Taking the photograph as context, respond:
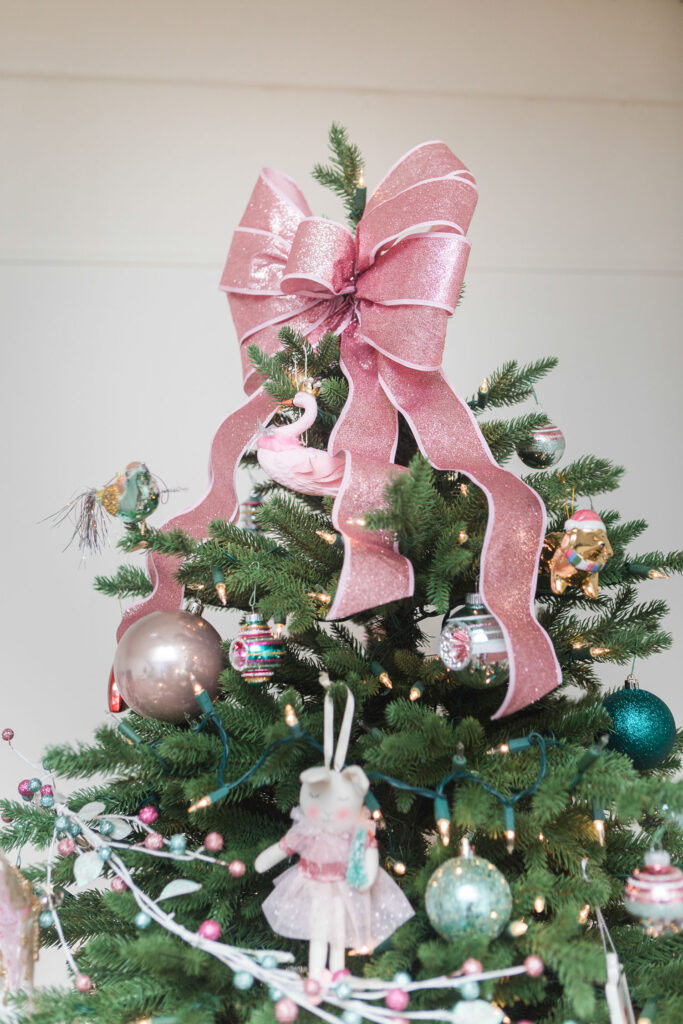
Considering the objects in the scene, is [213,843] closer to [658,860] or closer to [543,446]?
[658,860]

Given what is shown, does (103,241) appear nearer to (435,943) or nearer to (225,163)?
(225,163)

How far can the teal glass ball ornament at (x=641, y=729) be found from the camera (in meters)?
0.72

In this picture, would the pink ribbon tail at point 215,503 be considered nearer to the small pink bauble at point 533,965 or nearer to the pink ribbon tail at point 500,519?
the pink ribbon tail at point 500,519

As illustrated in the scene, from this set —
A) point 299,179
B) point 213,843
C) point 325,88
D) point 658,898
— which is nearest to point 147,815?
point 213,843

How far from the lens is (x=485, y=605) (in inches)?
25.8

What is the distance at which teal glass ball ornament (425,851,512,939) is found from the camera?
55 centimetres

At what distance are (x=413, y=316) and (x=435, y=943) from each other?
504mm

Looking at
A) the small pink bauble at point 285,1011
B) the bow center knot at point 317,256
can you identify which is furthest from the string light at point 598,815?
the bow center knot at point 317,256

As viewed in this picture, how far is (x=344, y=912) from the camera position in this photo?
59cm

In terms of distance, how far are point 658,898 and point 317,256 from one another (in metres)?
0.59

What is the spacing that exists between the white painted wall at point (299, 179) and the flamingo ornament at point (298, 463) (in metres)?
0.64

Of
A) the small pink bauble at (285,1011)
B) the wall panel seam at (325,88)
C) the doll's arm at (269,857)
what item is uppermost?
the wall panel seam at (325,88)

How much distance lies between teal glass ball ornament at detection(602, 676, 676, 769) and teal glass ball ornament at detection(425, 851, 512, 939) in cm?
20

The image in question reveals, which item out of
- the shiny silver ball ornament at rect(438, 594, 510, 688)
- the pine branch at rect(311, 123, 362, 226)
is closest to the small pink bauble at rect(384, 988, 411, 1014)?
the shiny silver ball ornament at rect(438, 594, 510, 688)
